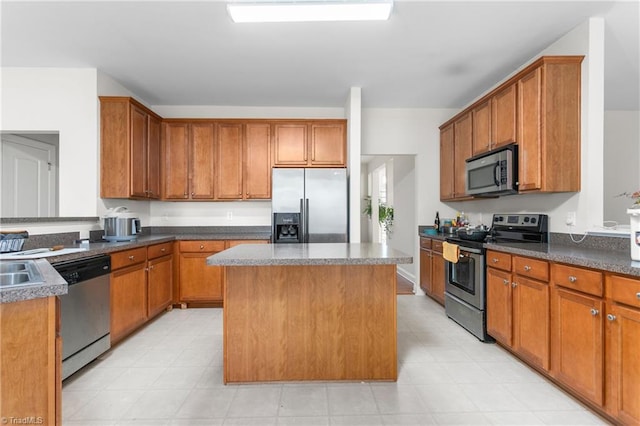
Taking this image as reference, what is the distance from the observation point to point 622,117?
14.2ft

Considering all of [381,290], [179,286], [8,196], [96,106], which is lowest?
[179,286]

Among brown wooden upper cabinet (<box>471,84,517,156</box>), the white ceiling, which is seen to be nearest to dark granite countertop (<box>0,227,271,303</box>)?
the white ceiling

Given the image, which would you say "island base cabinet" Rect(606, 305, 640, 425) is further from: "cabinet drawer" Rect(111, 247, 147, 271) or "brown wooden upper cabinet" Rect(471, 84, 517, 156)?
"cabinet drawer" Rect(111, 247, 147, 271)

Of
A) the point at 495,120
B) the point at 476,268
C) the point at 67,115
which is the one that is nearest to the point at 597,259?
the point at 476,268

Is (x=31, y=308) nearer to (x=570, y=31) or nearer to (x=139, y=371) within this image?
(x=139, y=371)

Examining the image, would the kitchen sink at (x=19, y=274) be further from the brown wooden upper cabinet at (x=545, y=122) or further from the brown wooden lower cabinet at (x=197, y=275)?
the brown wooden upper cabinet at (x=545, y=122)

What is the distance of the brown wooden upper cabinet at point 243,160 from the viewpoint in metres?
4.12

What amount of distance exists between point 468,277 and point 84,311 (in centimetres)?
334

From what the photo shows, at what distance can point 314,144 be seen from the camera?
13.5 ft

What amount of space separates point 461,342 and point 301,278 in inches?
69.5

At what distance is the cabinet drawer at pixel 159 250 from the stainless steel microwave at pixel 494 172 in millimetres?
3656

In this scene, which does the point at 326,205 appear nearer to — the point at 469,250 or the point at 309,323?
the point at 469,250

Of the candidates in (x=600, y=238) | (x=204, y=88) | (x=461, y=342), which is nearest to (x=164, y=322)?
(x=204, y=88)

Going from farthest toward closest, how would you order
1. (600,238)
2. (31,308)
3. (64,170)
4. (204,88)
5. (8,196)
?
(204,88) < (8,196) < (64,170) < (600,238) < (31,308)
